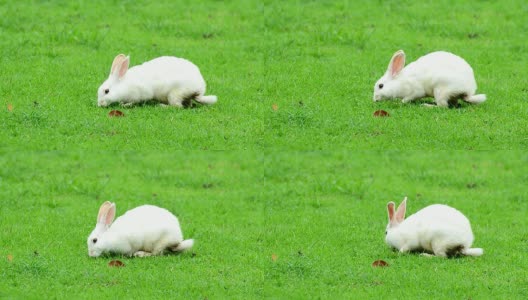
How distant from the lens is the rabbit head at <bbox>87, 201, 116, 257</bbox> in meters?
15.9

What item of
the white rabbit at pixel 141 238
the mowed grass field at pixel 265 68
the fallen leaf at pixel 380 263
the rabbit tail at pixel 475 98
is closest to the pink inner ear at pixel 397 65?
the mowed grass field at pixel 265 68

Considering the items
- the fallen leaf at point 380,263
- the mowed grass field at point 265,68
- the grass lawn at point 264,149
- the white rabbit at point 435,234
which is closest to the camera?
the grass lawn at point 264,149

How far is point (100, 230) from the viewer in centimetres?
1628

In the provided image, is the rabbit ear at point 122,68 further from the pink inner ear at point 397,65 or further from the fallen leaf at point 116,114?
the pink inner ear at point 397,65

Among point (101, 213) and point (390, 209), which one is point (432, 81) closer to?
point (390, 209)

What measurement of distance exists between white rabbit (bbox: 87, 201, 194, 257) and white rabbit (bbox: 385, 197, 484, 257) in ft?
8.05

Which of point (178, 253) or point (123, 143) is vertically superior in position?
point (123, 143)

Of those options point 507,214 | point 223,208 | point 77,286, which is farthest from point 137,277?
point 507,214

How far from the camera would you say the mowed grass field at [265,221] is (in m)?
14.8

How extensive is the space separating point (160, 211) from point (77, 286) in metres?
1.85

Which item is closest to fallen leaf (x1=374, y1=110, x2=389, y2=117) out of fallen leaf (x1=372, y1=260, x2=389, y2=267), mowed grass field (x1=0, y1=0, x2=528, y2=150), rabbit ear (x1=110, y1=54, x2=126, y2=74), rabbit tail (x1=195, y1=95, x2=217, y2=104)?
mowed grass field (x1=0, y1=0, x2=528, y2=150)

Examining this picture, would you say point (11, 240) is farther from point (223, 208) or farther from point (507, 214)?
point (507, 214)

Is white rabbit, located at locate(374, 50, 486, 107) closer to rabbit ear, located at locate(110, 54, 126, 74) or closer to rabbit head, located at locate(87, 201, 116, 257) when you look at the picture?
rabbit ear, located at locate(110, 54, 126, 74)

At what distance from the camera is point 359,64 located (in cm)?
2058
